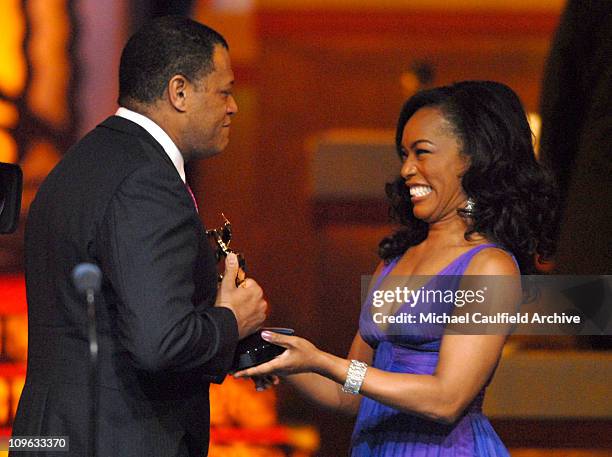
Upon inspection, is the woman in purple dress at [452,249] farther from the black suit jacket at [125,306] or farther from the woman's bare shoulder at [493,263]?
the black suit jacket at [125,306]

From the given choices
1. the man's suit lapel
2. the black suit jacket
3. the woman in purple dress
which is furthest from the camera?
the woman in purple dress

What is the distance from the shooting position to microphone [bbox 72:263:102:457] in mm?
1485

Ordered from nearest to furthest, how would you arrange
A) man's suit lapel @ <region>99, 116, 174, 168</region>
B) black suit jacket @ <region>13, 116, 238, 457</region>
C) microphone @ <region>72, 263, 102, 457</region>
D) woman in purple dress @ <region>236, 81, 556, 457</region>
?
microphone @ <region>72, 263, 102, 457</region> → black suit jacket @ <region>13, 116, 238, 457</region> → man's suit lapel @ <region>99, 116, 174, 168</region> → woman in purple dress @ <region>236, 81, 556, 457</region>

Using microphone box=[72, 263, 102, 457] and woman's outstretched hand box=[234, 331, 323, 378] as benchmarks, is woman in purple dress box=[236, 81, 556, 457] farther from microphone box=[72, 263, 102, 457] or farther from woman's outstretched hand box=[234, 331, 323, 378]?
microphone box=[72, 263, 102, 457]

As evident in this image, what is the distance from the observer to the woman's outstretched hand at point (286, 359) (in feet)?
6.07

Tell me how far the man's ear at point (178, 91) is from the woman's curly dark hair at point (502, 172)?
1.70ft

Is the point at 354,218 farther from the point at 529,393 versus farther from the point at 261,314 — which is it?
the point at 261,314

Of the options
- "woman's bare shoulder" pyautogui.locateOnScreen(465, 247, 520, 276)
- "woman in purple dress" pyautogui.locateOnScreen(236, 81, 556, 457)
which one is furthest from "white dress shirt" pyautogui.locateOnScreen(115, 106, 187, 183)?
"woman's bare shoulder" pyautogui.locateOnScreen(465, 247, 520, 276)

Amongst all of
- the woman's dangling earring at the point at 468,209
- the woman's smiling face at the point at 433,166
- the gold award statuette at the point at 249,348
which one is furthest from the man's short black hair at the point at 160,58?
the woman's dangling earring at the point at 468,209

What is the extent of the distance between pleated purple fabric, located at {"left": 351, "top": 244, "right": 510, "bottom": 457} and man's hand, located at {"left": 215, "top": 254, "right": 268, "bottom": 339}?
1.10ft

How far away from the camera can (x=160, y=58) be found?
6.01 feet

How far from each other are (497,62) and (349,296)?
2.07 m

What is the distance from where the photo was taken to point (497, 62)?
18.4 ft

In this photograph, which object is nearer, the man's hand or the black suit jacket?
the black suit jacket
